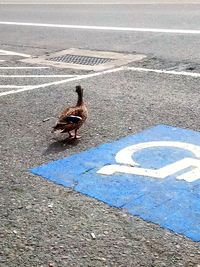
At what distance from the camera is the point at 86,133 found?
252 inches

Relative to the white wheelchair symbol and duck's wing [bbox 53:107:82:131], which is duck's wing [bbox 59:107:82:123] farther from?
the white wheelchair symbol

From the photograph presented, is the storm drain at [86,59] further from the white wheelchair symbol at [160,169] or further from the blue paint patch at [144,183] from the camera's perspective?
the white wheelchair symbol at [160,169]

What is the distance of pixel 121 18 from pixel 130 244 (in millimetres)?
13888

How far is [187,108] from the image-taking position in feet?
23.4

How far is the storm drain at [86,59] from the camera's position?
10.4 metres

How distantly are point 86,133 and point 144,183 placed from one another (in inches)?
66.5

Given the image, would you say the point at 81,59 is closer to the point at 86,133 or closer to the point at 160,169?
the point at 86,133

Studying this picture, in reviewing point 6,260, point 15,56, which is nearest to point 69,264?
point 6,260

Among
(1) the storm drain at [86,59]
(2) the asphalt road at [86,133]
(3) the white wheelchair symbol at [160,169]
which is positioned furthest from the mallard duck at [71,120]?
(1) the storm drain at [86,59]

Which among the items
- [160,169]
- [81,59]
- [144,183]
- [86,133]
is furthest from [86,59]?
[144,183]

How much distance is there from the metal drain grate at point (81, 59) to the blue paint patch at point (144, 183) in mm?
4810

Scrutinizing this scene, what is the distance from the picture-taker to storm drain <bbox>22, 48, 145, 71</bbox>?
34.2 ft

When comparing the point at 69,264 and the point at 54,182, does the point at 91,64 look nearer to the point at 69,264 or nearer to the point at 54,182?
the point at 54,182

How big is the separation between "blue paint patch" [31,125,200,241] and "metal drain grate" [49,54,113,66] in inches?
189
